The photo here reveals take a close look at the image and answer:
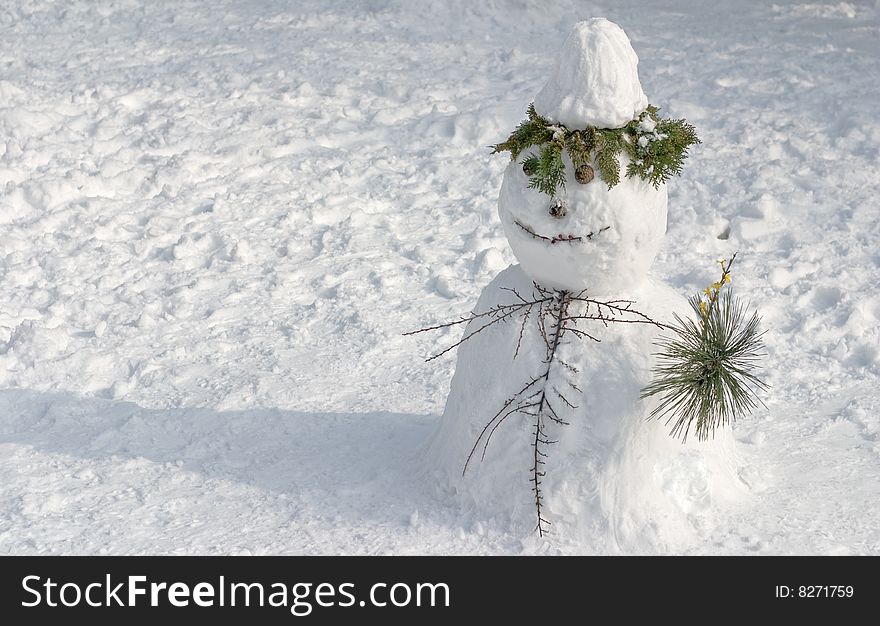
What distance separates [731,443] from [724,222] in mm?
2358

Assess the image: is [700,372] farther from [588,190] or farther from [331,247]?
[331,247]

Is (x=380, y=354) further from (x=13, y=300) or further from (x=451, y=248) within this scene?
(x=13, y=300)

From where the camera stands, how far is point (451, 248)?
244 inches

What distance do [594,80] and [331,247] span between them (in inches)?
118

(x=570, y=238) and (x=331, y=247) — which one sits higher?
(x=570, y=238)

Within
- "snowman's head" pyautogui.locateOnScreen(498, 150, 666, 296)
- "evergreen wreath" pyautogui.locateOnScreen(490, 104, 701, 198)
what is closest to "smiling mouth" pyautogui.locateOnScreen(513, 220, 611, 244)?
"snowman's head" pyautogui.locateOnScreen(498, 150, 666, 296)

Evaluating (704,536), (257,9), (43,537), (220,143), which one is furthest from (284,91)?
(704,536)

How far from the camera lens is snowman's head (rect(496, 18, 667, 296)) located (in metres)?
3.47

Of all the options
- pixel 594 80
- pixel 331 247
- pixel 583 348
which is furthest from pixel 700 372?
pixel 331 247

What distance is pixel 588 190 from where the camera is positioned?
3492 millimetres

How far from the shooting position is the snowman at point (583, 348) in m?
3.50

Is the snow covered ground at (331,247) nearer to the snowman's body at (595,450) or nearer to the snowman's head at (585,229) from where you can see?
the snowman's body at (595,450)

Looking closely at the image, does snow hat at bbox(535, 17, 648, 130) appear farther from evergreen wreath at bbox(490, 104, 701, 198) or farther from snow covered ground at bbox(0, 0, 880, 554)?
snow covered ground at bbox(0, 0, 880, 554)

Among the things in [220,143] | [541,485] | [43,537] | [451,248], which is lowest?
[43,537]
